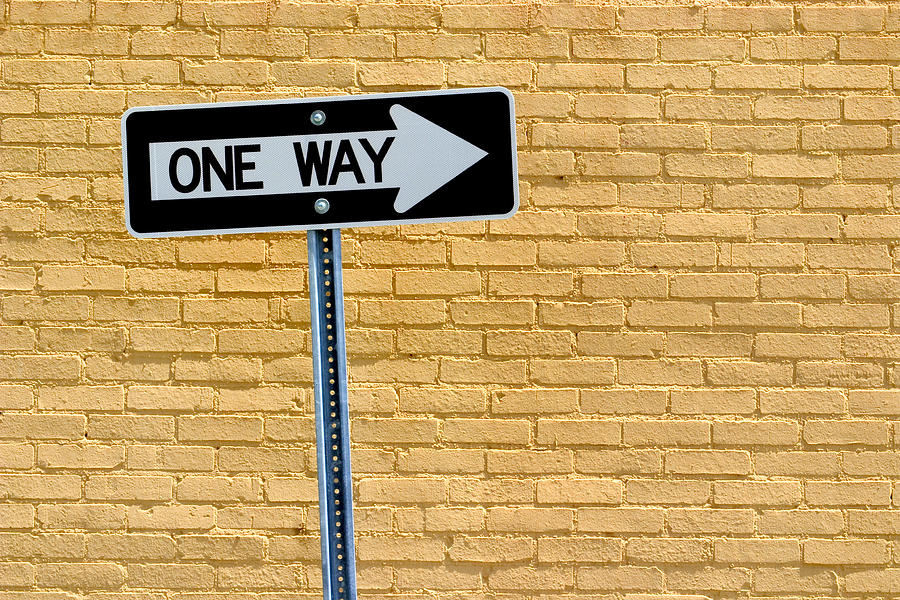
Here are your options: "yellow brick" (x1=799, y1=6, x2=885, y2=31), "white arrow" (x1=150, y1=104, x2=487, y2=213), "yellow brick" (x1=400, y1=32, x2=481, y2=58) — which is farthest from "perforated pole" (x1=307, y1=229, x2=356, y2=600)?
"yellow brick" (x1=799, y1=6, x2=885, y2=31)

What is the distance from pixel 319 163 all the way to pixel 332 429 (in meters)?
0.58

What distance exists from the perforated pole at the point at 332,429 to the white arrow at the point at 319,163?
18cm

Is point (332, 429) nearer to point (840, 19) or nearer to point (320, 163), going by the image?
point (320, 163)

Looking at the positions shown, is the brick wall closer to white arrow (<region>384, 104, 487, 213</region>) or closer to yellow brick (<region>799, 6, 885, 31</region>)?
yellow brick (<region>799, 6, 885, 31</region>)

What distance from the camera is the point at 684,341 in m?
3.28

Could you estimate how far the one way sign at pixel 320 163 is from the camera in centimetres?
195

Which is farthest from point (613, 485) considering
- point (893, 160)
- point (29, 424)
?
point (29, 424)

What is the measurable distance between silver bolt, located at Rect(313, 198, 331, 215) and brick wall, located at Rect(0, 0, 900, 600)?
1.33 metres

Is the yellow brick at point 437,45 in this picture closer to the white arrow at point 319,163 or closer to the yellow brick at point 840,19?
the yellow brick at point 840,19

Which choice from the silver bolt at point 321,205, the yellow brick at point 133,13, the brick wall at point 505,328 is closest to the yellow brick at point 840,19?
the brick wall at point 505,328

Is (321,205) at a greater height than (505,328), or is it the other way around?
(321,205)

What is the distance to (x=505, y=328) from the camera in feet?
10.8

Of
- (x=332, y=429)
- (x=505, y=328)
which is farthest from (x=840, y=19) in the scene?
(x=332, y=429)

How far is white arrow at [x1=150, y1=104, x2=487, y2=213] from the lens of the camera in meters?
1.95
